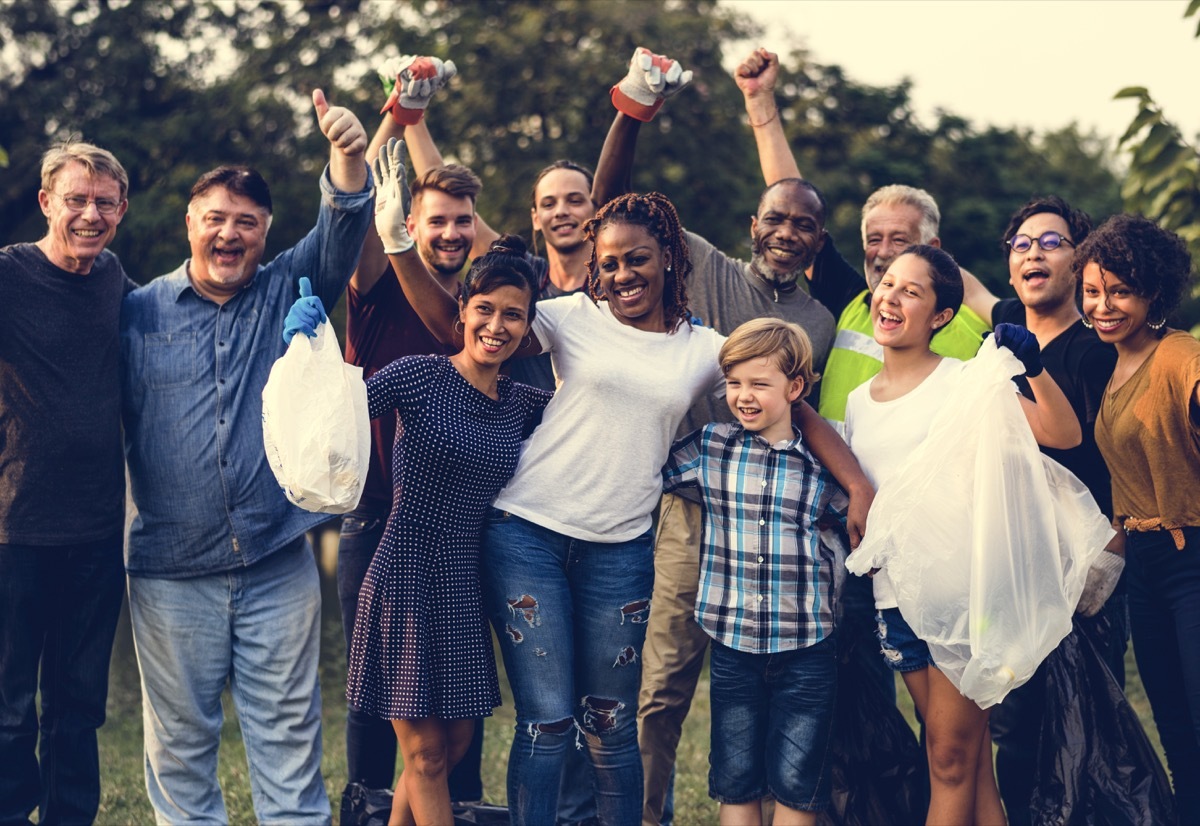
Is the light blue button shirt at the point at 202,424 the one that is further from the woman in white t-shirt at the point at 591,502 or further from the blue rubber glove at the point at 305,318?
the woman in white t-shirt at the point at 591,502

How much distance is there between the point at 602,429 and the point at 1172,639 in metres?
1.92

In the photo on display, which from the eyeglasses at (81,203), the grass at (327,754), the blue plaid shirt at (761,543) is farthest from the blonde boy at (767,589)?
the eyeglasses at (81,203)

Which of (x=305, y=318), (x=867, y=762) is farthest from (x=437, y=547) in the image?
(x=867, y=762)

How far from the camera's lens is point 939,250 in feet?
13.4

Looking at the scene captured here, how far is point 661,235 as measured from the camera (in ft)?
13.1

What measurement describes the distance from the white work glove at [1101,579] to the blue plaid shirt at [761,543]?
0.82m

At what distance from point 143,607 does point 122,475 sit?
431mm

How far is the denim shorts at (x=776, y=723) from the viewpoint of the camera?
3857mm

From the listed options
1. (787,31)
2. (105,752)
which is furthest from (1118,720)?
(787,31)

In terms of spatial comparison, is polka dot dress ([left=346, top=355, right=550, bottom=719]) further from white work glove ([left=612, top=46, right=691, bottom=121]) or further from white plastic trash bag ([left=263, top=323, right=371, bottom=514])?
white work glove ([left=612, top=46, right=691, bottom=121])

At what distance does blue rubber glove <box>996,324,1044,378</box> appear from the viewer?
3.71 meters

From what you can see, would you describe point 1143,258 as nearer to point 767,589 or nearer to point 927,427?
point 927,427

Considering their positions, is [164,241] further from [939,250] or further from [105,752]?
[939,250]

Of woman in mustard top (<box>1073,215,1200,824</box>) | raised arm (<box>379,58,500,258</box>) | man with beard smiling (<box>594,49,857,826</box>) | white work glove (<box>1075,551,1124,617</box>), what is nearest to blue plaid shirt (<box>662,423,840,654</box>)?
man with beard smiling (<box>594,49,857,826</box>)
